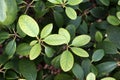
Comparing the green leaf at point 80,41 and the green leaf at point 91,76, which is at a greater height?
the green leaf at point 80,41

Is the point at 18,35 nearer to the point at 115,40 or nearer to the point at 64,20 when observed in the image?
the point at 64,20

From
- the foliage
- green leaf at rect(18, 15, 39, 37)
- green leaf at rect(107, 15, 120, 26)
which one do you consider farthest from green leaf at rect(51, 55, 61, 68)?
green leaf at rect(107, 15, 120, 26)

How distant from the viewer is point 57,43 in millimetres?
753

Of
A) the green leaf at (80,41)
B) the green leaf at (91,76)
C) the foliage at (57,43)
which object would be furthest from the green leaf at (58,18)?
the green leaf at (91,76)

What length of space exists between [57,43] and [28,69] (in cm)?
14

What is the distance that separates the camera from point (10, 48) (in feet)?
2.64

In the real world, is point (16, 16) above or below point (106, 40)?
above

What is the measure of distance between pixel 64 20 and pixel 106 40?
0.15 m

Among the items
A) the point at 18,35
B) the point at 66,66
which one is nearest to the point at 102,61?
Result: the point at 66,66

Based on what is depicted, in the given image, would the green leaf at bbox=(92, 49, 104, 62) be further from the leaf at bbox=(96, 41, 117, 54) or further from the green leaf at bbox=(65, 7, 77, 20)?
the green leaf at bbox=(65, 7, 77, 20)

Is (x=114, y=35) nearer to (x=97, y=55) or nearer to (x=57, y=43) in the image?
(x=97, y=55)

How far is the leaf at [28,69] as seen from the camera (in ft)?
2.64

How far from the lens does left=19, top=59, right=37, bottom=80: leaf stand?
806mm

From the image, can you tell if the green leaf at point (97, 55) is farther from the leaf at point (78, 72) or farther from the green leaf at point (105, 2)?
the green leaf at point (105, 2)
